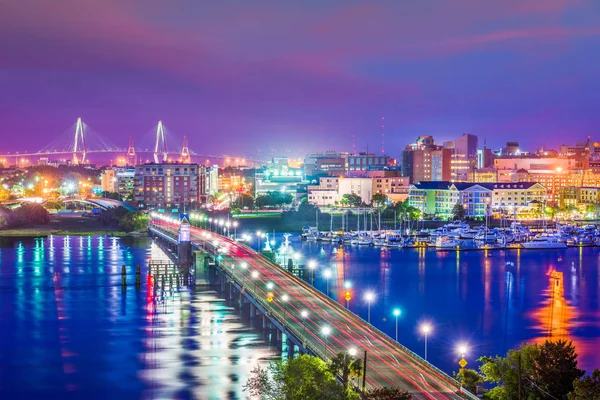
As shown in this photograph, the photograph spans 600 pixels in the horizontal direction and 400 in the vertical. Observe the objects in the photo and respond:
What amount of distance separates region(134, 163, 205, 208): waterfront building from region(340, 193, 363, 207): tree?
8.85 m

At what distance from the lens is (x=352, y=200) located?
170 ft

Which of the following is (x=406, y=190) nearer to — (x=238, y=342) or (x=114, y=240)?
(x=114, y=240)

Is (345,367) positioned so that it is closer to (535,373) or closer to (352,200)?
(535,373)

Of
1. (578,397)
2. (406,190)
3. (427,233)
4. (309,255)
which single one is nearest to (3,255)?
(309,255)

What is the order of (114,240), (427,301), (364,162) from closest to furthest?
(427,301), (114,240), (364,162)

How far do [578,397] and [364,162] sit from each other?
6502 centimetres

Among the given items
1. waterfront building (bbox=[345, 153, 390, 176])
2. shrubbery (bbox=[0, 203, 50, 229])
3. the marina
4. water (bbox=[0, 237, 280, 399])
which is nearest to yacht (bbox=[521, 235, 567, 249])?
the marina

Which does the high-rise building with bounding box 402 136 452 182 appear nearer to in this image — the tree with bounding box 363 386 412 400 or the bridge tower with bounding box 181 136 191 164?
the bridge tower with bounding box 181 136 191 164

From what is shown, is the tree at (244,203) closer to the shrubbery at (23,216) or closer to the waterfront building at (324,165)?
the shrubbery at (23,216)

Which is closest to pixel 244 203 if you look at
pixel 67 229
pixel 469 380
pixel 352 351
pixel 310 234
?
pixel 67 229

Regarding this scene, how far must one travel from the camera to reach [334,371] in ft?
31.9

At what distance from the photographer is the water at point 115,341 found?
12.5 metres

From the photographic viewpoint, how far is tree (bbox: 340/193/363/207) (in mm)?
51594

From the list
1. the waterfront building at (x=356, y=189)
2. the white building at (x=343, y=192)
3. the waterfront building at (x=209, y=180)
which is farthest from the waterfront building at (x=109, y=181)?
the white building at (x=343, y=192)
